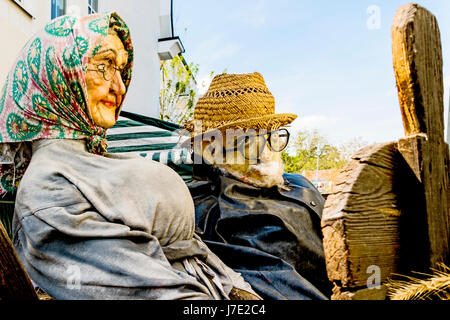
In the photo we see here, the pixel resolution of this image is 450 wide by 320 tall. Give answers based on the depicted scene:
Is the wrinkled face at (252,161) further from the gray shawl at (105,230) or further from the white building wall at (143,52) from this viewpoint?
the white building wall at (143,52)

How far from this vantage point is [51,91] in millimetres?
1485

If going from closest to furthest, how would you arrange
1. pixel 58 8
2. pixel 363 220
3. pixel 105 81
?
pixel 363 220, pixel 105 81, pixel 58 8

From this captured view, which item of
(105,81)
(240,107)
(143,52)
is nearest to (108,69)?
(105,81)

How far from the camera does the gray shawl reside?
1197 millimetres

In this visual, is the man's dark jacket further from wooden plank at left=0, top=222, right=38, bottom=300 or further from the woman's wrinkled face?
wooden plank at left=0, top=222, right=38, bottom=300

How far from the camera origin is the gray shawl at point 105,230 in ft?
3.93

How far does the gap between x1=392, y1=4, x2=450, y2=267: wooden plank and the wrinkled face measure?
5.46 feet

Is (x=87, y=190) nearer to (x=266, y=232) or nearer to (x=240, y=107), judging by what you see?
(x=266, y=232)

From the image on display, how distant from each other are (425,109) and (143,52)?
5073mm

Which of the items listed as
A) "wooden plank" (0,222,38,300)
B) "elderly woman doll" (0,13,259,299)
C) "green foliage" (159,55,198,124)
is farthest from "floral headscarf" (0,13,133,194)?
"green foliage" (159,55,198,124)
